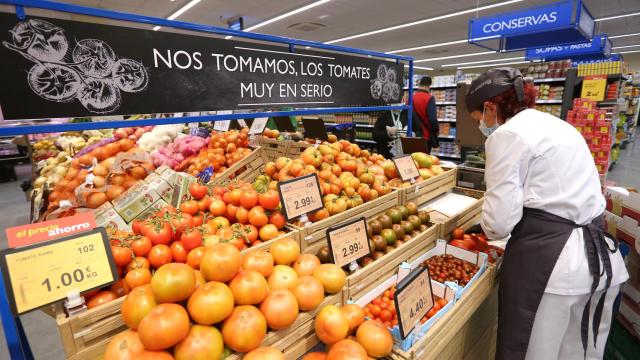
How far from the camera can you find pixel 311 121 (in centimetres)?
420

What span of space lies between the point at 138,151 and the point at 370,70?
2160 millimetres

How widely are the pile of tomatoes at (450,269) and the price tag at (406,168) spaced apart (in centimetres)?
72

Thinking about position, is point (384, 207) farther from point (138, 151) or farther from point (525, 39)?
point (525, 39)

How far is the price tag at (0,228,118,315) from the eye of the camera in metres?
1.02

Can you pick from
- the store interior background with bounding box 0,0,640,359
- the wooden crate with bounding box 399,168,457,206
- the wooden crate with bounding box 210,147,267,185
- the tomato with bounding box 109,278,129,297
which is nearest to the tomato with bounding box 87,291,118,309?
the tomato with bounding box 109,278,129,297

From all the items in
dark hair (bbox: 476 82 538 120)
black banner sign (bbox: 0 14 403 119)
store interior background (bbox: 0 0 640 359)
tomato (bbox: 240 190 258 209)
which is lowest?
tomato (bbox: 240 190 258 209)

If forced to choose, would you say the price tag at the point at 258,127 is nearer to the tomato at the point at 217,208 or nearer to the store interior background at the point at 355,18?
the tomato at the point at 217,208

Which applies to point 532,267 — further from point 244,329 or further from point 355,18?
point 355,18

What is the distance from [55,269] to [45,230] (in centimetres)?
28

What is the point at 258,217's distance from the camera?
175cm

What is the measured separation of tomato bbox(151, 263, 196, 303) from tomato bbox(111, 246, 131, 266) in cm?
31

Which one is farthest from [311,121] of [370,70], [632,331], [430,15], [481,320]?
[430,15]

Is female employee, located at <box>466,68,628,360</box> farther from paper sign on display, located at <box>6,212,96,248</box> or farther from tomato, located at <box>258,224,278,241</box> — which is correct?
paper sign on display, located at <box>6,212,96,248</box>

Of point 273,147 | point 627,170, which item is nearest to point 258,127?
point 273,147
